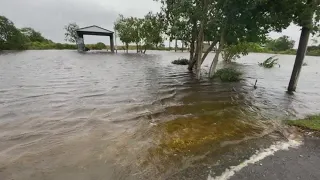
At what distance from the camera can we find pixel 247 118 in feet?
29.6

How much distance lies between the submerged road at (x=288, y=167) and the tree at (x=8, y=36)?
6228 centimetres

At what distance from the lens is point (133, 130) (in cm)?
746

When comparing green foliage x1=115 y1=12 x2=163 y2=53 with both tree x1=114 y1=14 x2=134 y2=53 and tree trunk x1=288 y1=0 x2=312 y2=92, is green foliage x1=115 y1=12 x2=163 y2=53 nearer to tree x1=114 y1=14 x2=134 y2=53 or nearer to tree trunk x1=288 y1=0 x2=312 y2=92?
tree x1=114 y1=14 x2=134 y2=53

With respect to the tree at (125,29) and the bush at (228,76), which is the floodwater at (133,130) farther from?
the tree at (125,29)

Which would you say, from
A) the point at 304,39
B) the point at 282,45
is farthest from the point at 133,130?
the point at 282,45

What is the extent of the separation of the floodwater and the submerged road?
1.43 ft

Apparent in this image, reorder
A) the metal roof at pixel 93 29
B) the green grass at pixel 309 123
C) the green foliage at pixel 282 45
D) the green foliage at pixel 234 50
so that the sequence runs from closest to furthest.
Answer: the green grass at pixel 309 123, the green foliage at pixel 234 50, the metal roof at pixel 93 29, the green foliage at pixel 282 45

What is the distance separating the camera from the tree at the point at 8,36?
53469mm

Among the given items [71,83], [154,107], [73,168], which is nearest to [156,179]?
[73,168]

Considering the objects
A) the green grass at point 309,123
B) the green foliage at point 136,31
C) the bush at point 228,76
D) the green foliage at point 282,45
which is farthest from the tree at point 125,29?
the green foliage at point 282,45

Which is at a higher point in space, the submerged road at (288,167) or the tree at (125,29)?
the tree at (125,29)

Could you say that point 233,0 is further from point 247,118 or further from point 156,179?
point 156,179

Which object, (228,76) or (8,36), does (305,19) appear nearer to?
(228,76)

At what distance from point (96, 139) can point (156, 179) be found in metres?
2.65
